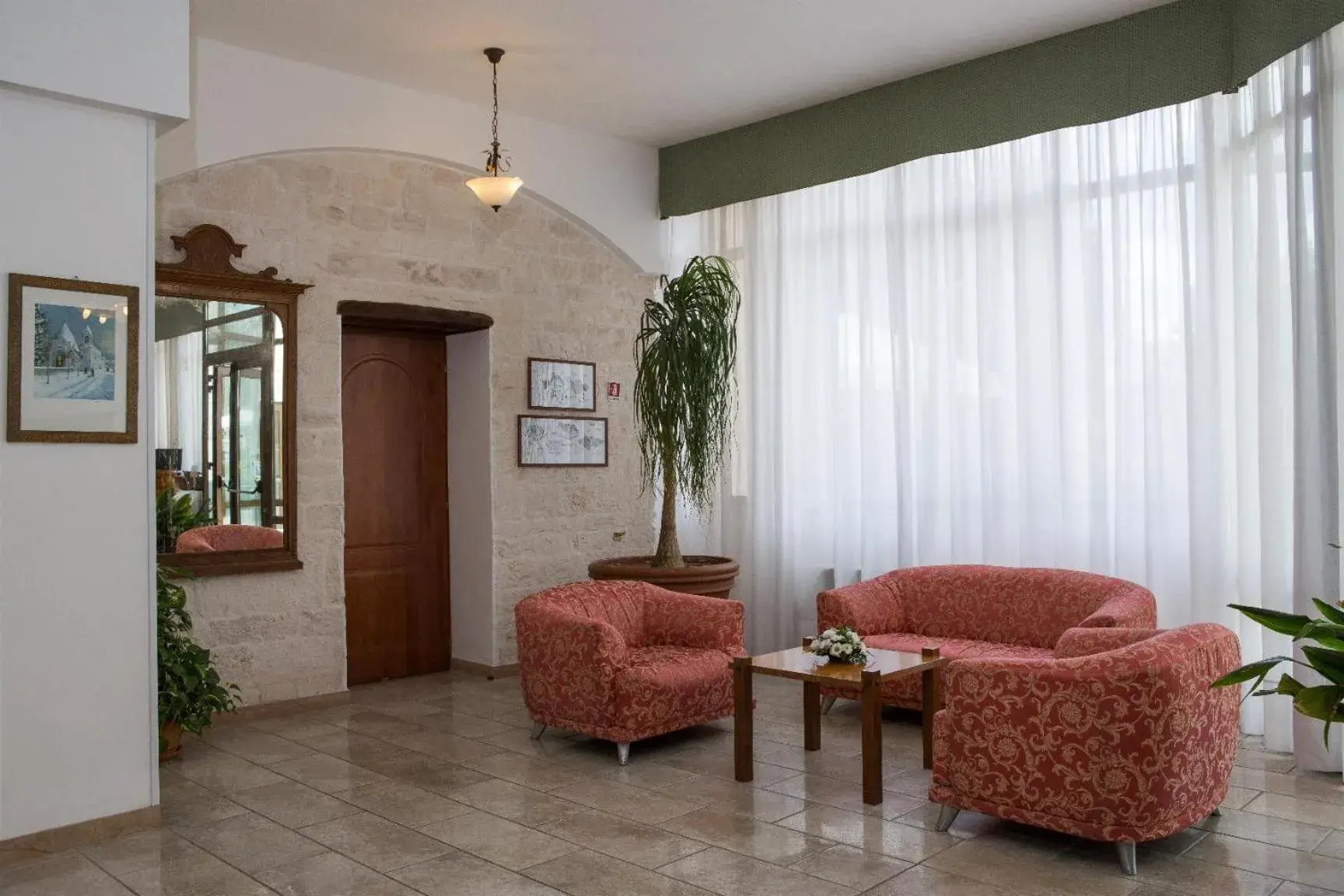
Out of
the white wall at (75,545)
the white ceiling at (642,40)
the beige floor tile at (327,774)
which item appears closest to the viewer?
the white wall at (75,545)

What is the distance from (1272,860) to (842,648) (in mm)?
1779

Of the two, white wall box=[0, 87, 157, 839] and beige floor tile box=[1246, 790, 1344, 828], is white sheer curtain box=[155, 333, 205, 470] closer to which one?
white wall box=[0, 87, 157, 839]

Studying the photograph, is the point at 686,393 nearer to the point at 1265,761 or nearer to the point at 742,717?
the point at 742,717

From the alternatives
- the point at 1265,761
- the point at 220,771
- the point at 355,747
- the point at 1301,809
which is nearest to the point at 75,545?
the point at 220,771

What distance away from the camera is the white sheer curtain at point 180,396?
230 inches

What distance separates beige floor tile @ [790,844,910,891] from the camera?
3676 millimetres

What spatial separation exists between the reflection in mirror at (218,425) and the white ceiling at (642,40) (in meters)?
1.56

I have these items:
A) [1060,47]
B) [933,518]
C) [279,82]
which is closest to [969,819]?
[933,518]

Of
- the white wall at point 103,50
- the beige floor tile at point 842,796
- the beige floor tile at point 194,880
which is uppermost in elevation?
the white wall at point 103,50

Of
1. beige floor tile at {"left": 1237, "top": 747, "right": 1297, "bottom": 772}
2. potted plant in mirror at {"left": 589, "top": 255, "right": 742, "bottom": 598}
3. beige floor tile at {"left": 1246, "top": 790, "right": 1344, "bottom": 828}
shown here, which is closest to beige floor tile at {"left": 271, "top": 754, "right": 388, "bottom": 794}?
potted plant in mirror at {"left": 589, "top": 255, "right": 742, "bottom": 598}

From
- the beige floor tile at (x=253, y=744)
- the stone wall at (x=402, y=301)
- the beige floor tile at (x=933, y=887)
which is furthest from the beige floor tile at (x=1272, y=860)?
the stone wall at (x=402, y=301)

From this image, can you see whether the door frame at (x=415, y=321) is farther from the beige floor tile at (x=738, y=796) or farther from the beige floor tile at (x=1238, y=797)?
the beige floor tile at (x=1238, y=797)

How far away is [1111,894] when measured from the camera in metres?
3.54

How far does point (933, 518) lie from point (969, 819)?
2696 mm
